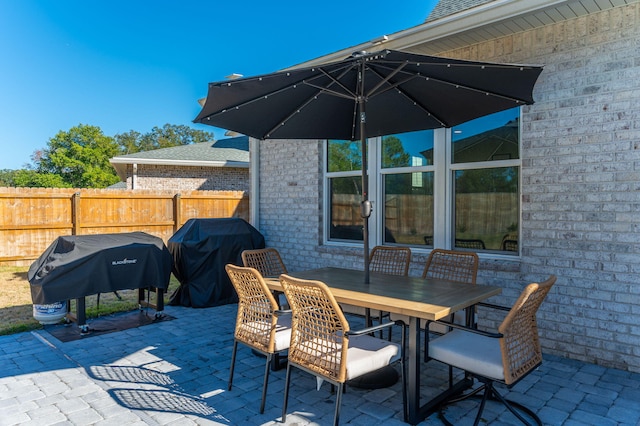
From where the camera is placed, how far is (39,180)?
94.3 ft

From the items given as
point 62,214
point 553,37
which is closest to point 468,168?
point 553,37

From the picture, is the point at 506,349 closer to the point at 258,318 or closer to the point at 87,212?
the point at 258,318

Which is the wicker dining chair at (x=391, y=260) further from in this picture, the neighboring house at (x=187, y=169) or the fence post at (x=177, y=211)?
the neighboring house at (x=187, y=169)

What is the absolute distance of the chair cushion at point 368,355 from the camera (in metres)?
2.46

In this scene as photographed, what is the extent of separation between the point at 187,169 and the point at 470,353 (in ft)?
43.2

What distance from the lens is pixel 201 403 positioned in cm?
294

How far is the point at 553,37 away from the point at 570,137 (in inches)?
38.4

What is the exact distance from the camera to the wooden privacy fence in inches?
332

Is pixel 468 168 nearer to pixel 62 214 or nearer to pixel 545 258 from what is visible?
pixel 545 258

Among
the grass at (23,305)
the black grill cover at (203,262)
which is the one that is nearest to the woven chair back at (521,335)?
the black grill cover at (203,262)

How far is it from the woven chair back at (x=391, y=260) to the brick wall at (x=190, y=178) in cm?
1107

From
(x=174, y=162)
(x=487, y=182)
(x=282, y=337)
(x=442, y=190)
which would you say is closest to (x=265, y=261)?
(x=282, y=337)

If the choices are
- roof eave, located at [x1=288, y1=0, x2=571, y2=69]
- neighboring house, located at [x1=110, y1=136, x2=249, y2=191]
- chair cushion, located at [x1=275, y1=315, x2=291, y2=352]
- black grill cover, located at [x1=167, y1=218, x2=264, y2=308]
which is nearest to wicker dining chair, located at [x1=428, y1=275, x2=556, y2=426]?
chair cushion, located at [x1=275, y1=315, x2=291, y2=352]

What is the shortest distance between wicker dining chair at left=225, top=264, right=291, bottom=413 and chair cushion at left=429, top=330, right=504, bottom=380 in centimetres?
103
